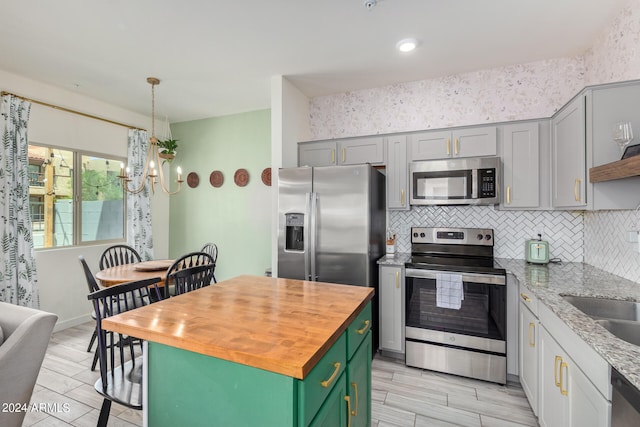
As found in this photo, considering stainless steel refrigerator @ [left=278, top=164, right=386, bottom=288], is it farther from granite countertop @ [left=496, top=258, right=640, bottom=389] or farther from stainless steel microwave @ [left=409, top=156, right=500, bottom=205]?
granite countertop @ [left=496, top=258, right=640, bottom=389]

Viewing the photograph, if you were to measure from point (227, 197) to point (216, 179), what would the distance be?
1.08ft

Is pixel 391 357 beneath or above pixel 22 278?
beneath

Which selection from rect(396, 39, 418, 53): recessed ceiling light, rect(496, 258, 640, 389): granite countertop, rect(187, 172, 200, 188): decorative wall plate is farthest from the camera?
rect(187, 172, 200, 188): decorative wall plate

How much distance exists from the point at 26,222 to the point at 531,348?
186 inches

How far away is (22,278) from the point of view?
Answer: 304cm

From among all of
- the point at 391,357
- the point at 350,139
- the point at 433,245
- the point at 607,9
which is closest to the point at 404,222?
the point at 433,245

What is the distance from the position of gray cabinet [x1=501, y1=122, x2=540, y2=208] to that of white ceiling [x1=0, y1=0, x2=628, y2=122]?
0.74 m

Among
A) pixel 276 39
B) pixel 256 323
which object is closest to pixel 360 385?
pixel 256 323

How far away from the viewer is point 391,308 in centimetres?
274

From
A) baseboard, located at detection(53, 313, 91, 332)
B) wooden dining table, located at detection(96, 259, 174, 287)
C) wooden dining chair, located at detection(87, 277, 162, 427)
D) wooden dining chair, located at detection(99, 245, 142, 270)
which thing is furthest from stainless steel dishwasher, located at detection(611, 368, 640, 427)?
baseboard, located at detection(53, 313, 91, 332)

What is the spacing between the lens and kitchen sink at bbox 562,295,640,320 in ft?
4.99

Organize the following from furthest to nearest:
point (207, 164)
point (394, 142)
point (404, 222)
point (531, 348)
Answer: point (207, 164)
point (404, 222)
point (394, 142)
point (531, 348)

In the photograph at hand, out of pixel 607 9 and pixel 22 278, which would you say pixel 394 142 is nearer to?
pixel 607 9

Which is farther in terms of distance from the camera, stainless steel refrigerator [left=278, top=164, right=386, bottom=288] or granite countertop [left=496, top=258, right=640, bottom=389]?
stainless steel refrigerator [left=278, top=164, right=386, bottom=288]
